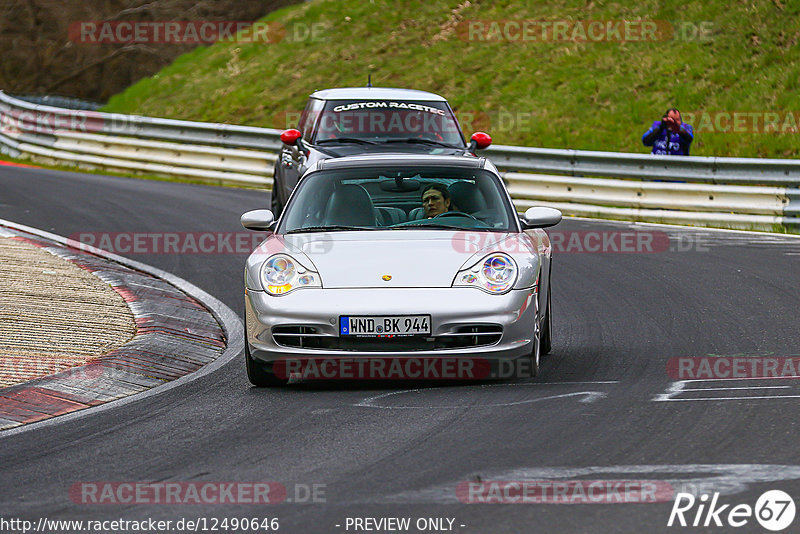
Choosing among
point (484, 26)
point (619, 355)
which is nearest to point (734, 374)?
point (619, 355)

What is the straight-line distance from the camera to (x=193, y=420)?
22.8ft

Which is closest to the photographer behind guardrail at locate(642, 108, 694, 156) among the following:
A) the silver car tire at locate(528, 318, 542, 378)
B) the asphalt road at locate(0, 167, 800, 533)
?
the asphalt road at locate(0, 167, 800, 533)

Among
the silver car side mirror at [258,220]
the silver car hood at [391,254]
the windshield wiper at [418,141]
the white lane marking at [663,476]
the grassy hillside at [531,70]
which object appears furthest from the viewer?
the grassy hillside at [531,70]

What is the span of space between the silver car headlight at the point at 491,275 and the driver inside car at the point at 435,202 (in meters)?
1.01

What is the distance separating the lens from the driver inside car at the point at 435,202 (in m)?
8.88

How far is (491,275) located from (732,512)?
10.2 feet

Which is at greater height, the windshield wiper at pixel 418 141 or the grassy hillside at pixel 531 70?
the grassy hillside at pixel 531 70

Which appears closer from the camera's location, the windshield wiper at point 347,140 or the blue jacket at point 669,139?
the windshield wiper at point 347,140

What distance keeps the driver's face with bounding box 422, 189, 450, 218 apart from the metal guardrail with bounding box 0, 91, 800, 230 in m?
9.22

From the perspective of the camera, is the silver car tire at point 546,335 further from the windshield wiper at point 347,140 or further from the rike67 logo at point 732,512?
the windshield wiper at point 347,140

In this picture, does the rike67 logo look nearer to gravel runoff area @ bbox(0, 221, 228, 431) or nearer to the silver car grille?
the silver car grille

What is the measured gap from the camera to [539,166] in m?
19.9

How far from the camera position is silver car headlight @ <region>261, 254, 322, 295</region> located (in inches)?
308

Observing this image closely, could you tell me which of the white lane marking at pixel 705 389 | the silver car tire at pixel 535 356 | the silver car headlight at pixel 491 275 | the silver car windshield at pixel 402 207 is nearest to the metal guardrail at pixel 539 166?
the silver car windshield at pixel 402 207
